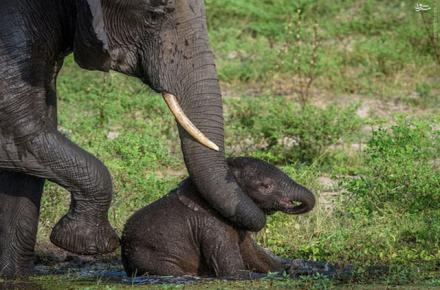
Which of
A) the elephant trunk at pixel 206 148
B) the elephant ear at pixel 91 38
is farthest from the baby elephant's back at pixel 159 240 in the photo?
the elephant ear at pixel 91 38

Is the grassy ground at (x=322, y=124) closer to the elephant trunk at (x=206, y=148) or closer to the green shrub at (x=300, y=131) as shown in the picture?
the green shrub at (x=300, y=131)

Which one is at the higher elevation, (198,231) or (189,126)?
(189,126)

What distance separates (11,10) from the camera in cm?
744

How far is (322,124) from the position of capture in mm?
10914

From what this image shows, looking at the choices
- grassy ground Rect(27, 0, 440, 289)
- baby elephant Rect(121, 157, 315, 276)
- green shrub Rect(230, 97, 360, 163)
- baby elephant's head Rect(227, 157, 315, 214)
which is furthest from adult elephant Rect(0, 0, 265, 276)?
green shrub Rect(230, 97, 360, 163)

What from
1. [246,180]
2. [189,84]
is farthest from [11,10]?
[246,180]

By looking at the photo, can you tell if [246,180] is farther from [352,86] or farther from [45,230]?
[352,86]

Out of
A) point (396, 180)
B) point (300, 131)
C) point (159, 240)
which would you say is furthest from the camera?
point (300, 131)

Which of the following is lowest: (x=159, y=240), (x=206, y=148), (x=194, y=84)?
(x=159, y=240)

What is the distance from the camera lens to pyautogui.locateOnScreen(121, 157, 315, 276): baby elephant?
782 cm

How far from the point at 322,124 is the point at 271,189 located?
9.92 feet

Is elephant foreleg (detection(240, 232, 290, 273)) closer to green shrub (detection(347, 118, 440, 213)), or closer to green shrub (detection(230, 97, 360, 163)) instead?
green shrub (detection(347, 118, 440, 213))

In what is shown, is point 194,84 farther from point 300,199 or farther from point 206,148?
point 300,199

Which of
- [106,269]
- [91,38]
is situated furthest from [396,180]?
[91,38]
